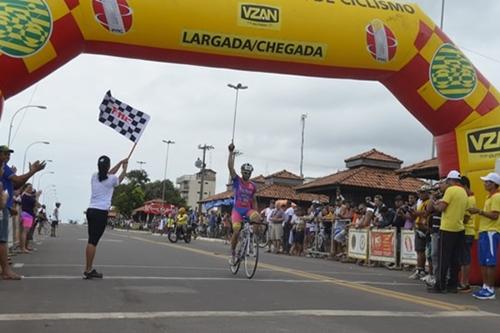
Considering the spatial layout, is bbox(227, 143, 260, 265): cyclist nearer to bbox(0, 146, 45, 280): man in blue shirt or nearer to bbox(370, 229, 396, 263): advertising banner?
bbox(0, 146, 45, 280): man in blue shirt

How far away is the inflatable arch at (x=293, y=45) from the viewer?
9.22 m

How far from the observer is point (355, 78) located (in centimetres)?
1162

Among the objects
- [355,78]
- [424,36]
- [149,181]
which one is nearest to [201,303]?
[355,78]

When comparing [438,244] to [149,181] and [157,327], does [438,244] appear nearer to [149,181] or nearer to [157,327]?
[157,327]

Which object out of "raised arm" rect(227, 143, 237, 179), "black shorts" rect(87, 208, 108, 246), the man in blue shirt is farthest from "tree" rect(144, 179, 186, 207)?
"black shorts" rect(87, 208, 108, 246)

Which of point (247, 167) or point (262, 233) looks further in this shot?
point (262, 233)

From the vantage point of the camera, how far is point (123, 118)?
35.0ft

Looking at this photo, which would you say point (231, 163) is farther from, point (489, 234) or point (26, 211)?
point (26, 211)

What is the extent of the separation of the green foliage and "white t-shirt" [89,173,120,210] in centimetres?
9459

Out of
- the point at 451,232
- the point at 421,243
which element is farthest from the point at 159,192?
the point at 451,232

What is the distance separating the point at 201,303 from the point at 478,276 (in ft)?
Answer: 19.1

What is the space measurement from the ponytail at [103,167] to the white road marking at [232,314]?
368 centimetres

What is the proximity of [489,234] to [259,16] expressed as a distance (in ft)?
16.8

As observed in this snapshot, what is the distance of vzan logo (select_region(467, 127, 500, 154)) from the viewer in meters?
10.8
